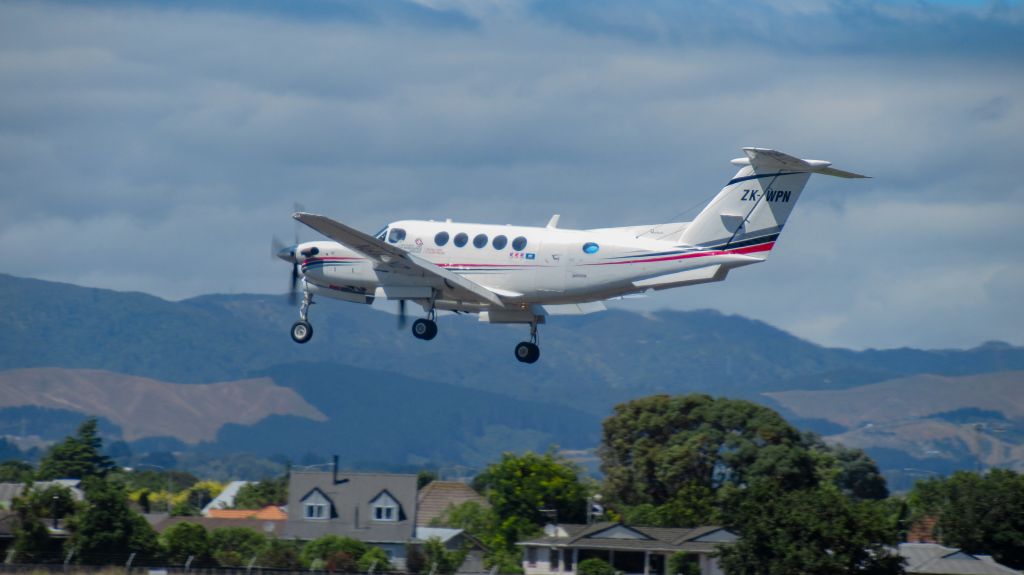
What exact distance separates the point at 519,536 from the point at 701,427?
24.9 m

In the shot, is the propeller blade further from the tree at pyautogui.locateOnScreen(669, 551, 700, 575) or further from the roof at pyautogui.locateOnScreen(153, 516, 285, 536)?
the roof at pyautogui.locateOnScreen(153, 516, 285, 536)

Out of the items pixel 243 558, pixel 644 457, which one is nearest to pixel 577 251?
pixel 243 558

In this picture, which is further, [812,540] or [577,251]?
[812,540]

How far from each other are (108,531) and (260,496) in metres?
49.4

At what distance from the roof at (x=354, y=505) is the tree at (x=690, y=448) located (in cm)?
1821

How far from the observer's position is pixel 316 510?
267 ft

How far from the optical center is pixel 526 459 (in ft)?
282

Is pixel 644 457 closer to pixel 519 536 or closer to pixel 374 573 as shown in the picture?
pixel 519 536

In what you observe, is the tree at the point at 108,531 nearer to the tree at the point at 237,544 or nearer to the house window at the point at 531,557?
the tree at the point at 237,544

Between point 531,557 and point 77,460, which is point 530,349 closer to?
point 531,557

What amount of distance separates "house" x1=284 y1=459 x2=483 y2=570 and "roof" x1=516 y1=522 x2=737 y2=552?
810cm

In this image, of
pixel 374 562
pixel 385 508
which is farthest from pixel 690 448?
pixel 374 562

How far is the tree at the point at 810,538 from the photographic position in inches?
2322

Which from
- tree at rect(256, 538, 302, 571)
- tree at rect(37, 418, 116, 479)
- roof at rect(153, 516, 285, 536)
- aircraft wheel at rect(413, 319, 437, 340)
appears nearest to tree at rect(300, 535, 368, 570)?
tree at rect(256, 538, 302, 571)
